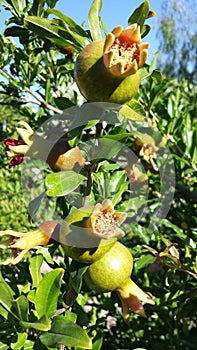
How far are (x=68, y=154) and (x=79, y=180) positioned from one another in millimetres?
42

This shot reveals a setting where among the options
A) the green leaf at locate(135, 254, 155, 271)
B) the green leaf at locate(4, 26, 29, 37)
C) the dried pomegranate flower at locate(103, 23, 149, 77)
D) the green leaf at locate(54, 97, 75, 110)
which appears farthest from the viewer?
the green leaf at locate(135, 254, 155, 271)

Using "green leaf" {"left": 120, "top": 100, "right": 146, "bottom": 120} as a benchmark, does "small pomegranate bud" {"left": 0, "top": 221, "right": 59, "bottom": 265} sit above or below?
below

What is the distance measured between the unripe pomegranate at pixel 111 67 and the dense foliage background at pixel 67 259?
0.29ft

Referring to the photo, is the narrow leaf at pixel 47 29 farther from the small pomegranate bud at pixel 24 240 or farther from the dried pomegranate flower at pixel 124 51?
the small pomegranate bud at pixel 24 240

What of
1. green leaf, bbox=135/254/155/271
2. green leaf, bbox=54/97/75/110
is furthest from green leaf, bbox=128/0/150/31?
green leaf, bbox=135/254/155/271

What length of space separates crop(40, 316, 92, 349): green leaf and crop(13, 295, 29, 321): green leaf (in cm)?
4

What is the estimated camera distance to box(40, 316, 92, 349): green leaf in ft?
1.89

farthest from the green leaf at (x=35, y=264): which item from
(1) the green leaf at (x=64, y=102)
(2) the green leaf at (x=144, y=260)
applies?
(2) the green leaf at (x=144, y=260)

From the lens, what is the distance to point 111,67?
54cm

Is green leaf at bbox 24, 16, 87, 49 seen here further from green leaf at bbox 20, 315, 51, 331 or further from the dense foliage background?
green leaf at bbox 20, 315, 51, 331

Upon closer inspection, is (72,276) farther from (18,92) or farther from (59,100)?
(18,92)

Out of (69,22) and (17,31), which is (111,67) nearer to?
(69,22)

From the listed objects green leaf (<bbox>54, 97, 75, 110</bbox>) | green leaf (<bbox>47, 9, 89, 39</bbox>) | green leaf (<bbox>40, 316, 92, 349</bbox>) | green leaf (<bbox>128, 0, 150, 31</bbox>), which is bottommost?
green leaf (<bbox>40, 316, 92, 349</bbox>)

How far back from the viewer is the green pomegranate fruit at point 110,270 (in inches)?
24.1
